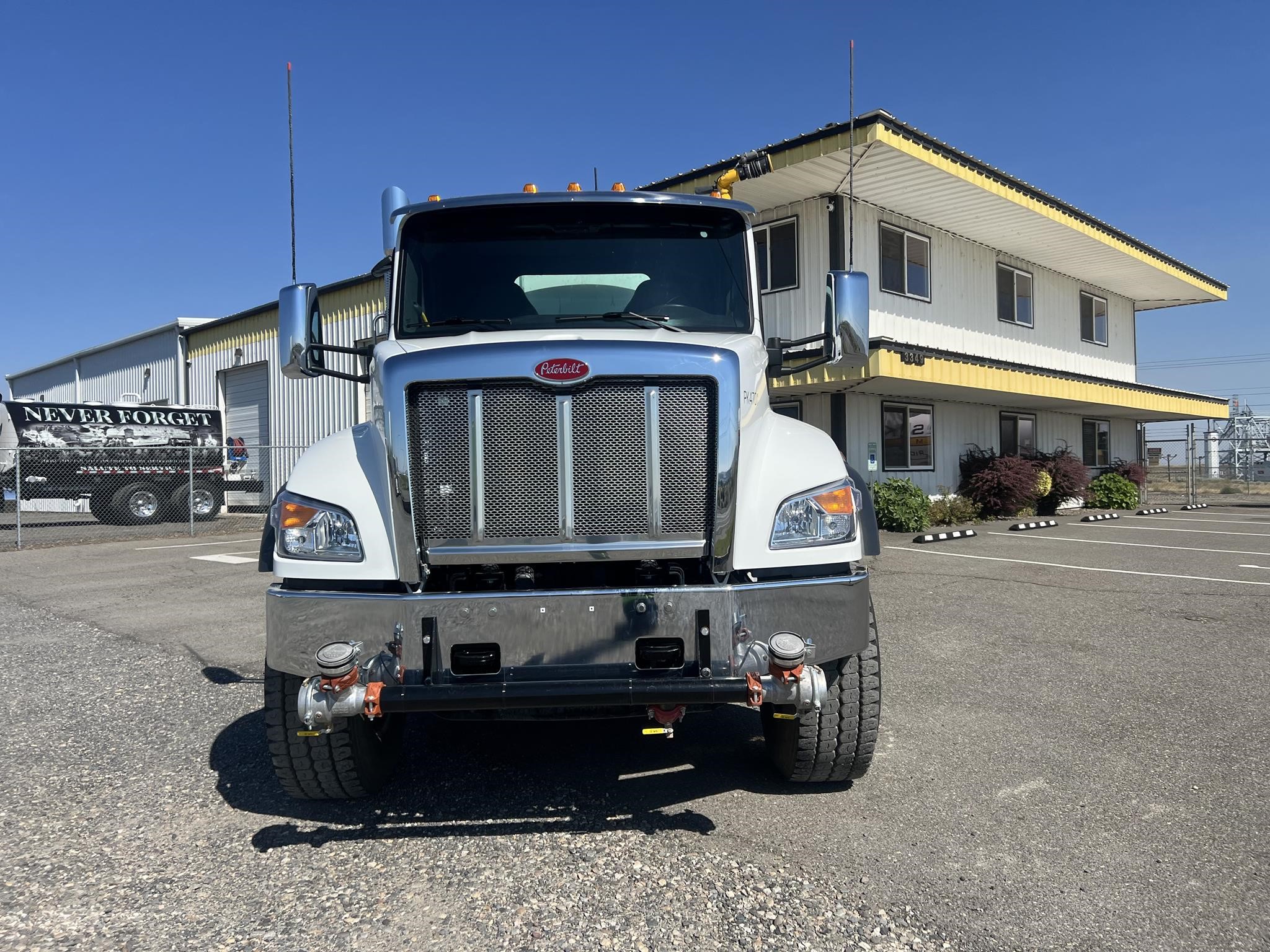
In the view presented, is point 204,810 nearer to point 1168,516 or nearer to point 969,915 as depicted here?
point 969,915

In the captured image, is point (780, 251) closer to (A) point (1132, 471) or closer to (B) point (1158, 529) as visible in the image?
(B) point (1158, 529)

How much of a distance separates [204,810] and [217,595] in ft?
20.7

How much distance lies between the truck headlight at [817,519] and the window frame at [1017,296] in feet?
58.0

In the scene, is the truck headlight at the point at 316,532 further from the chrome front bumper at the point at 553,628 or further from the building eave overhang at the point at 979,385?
the building eave overhang at the point at 979,385

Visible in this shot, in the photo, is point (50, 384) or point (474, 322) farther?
point (50, 384)

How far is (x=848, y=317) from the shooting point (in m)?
4.27

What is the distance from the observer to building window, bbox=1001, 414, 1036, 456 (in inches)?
813

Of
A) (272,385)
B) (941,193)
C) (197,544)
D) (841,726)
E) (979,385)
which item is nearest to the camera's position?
(841,726)

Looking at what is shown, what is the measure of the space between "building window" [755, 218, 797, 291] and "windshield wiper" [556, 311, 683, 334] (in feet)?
39.8

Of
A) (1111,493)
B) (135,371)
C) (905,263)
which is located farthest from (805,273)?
(135,371)

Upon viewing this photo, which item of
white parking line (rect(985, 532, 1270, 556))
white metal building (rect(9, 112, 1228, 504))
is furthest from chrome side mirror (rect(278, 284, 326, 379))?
white parking line (rect(985, 532, 1270, 556))

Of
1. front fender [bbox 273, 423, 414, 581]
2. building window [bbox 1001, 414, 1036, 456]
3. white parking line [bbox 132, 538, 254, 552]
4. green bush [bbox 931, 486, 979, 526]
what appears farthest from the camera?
building window [bbox 1001, 414, 1036, 456]

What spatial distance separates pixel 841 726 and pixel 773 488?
3.39 ft

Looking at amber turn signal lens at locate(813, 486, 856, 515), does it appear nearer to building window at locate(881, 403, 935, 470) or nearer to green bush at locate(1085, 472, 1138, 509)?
building window at locate(881, 403, 935, 470)
